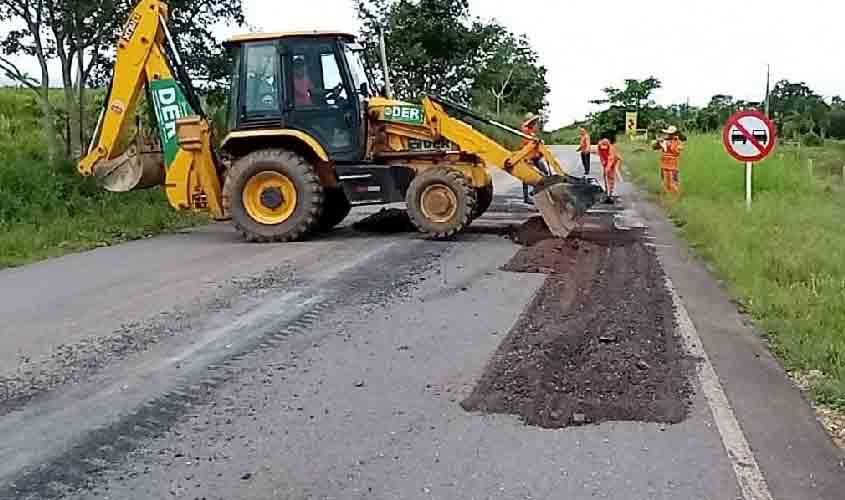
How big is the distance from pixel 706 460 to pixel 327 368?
8.95 feet

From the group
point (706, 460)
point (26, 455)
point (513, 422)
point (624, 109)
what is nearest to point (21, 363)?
point (26, 455)

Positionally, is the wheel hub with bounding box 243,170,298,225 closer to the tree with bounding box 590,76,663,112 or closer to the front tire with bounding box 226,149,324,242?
the front tire with bounding box 226,149,324,242

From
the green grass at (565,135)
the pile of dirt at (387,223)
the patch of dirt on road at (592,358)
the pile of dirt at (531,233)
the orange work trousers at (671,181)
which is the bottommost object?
the patch of dirt on road at (592,358)

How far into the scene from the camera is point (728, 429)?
5.59 metres

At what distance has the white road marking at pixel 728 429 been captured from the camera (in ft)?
15.7

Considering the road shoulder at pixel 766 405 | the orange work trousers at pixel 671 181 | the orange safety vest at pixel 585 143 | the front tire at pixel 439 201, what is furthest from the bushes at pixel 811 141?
the road shoulder at pixel 766 405

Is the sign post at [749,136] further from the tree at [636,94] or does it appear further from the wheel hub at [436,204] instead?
the tree at [636,94]

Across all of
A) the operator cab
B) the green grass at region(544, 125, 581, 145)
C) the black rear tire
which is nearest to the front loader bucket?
the operator cab

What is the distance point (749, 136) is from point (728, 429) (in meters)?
10.5

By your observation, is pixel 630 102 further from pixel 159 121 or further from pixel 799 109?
pixel 159 121

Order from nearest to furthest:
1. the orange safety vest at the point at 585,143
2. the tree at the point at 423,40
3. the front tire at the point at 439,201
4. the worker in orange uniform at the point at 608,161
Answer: the front tire at the point at 439,201 → the worker in orange uniform at the point at 608,161 → the orange safety vest at the point at 585,143 → the tree at the point at 423,40

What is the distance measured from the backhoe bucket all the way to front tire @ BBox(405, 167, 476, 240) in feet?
12.7

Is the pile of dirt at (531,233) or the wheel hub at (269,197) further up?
the wheel hub at (269,197)

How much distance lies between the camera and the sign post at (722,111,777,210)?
15.2 metres
